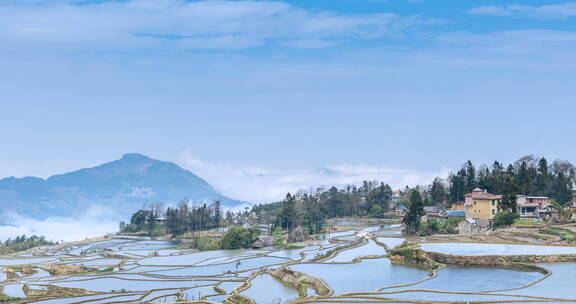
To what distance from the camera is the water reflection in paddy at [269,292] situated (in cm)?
2873

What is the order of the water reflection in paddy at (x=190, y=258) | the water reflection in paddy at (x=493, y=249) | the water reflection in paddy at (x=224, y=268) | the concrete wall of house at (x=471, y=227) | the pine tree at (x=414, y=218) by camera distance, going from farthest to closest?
the pine tree at (x=414, y=218) → the concrete wall of house at (x=471, y=227) → the water reflection in paddy at (x=190, y=258) → the water reflection in paddy at (x=224, y=268) → the water reflection in paddy at (x=493, y=249)

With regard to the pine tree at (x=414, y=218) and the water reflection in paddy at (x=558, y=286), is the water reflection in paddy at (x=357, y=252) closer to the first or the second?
the pine tree at (x=414, y=218)

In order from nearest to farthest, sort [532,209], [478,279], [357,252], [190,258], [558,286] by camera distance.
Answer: [558,286] < [478,279] < [357,252] < [190,258] < [532,209]

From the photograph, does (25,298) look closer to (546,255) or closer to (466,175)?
(546,255)

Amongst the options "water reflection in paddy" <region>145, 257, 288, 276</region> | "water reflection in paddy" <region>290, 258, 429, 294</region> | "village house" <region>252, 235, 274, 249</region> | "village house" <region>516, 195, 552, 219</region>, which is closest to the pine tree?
"village house" <region>516, 195, 552, 219</region>

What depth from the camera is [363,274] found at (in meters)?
35.5

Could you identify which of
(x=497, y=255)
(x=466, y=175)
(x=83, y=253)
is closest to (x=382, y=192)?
(x=466, y=175)

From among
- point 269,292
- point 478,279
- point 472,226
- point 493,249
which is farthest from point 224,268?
point 472,226

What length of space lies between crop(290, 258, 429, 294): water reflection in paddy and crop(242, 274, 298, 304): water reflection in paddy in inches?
95.2

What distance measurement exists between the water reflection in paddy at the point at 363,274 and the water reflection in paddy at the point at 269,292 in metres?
2.42

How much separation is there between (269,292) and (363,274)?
7212 mm

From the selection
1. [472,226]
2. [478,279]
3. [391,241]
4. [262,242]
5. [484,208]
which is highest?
[484,208]

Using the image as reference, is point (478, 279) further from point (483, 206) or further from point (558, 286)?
point (483, 206)

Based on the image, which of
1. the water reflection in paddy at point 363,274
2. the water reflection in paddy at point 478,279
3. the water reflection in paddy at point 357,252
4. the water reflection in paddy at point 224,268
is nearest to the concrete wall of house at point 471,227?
the water reflection in paddy at point 357,252
